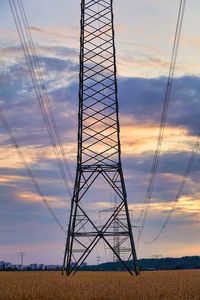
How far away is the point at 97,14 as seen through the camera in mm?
46062

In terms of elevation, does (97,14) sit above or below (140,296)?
above

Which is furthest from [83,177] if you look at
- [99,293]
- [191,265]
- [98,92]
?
[191,265]

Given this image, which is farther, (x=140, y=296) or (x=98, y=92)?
(x=98, y=92)

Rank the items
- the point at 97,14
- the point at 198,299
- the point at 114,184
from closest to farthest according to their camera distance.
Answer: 1. the point at 198,299
2. the point at 114,184
3. the point at 97,14

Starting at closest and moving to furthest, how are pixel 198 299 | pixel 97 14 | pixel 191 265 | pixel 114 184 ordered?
pixel 198 299 < pixel 114 184 < pixel 97 14 < pixel 191 265

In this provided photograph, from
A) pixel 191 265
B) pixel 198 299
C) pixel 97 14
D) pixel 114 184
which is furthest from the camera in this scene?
pixel 191 265

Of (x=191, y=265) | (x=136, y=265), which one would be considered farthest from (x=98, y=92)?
(x=191, y=265)

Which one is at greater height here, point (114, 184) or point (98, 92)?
point (98, 92)

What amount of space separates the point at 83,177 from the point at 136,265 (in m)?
7.50

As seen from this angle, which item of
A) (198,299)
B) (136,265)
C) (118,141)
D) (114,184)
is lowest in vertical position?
(198,299)

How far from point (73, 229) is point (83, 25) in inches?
574

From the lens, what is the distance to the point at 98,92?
4459 cm

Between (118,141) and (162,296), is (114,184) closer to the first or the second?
(118,141)

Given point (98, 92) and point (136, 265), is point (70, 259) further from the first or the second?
point (98, 92)
